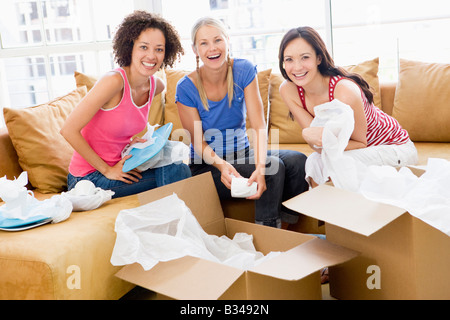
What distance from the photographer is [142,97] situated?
2098mm

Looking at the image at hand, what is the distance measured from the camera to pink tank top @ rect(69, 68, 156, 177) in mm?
1967

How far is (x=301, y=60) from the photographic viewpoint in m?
1.91

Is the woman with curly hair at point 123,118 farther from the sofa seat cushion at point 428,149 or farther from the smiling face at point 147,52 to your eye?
the sofa seat cushion at point 428,149

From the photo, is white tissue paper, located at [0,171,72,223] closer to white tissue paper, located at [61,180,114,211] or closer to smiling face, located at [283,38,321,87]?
white tissue paper, located at [61,180,114,211]

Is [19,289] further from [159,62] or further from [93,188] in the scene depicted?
[159,62]

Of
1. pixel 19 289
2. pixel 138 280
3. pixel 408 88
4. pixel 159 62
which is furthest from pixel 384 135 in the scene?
pixel 19 289

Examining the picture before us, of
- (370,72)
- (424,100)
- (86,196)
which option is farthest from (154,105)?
(424,100)

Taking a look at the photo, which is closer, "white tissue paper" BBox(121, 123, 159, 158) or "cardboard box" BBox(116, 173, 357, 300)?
"cardboard box" BBox(116, 173, 357, 300)

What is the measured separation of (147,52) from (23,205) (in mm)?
787

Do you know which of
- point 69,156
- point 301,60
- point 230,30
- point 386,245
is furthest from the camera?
point 230,30

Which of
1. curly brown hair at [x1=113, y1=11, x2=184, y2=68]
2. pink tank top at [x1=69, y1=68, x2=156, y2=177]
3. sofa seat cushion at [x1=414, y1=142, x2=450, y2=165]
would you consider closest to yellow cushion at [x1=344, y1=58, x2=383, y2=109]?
sofa seat cushion at [x1=414, y1=142, x2=450, y2=165]

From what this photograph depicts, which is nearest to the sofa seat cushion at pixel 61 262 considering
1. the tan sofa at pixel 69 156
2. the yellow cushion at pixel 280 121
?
the tan sofa at pixel 69 156

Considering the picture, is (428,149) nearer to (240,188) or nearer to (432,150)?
(432,150)
